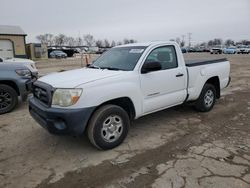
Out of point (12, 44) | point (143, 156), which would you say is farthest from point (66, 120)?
point (12, 44)

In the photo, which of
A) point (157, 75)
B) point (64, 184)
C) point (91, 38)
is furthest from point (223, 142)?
point (91, 38)

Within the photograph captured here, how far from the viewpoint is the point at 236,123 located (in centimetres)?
521

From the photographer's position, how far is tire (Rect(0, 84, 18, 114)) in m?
6.28

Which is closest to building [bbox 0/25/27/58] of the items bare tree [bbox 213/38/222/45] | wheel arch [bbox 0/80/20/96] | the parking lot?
wheel arch [bbox 0/80/20/96]

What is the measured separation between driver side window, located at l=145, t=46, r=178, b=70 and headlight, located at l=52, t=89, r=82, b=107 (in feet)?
5.55

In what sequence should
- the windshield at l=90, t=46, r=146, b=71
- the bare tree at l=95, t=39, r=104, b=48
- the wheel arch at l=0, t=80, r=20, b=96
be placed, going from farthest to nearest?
the bare tree at l=95, t=39, r=104, b=48 < the wheel arch at l=0, t=80, r=20, b=96 < the windshield at l=90, t=46, r=146, b=71

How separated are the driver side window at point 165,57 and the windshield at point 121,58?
0.80 ft

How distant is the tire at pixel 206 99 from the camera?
579 centimetres

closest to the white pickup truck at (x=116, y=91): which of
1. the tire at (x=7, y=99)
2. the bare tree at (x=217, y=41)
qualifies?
the tire at (x=7, y=99)

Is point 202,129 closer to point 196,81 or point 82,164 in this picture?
point 196,81

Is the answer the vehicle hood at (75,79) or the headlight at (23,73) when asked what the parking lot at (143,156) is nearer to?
the vehicle hood at (75,79)

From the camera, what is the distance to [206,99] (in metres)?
5.97

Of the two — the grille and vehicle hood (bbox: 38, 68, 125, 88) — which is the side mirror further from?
the grille

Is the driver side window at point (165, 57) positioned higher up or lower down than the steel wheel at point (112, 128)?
higher up
